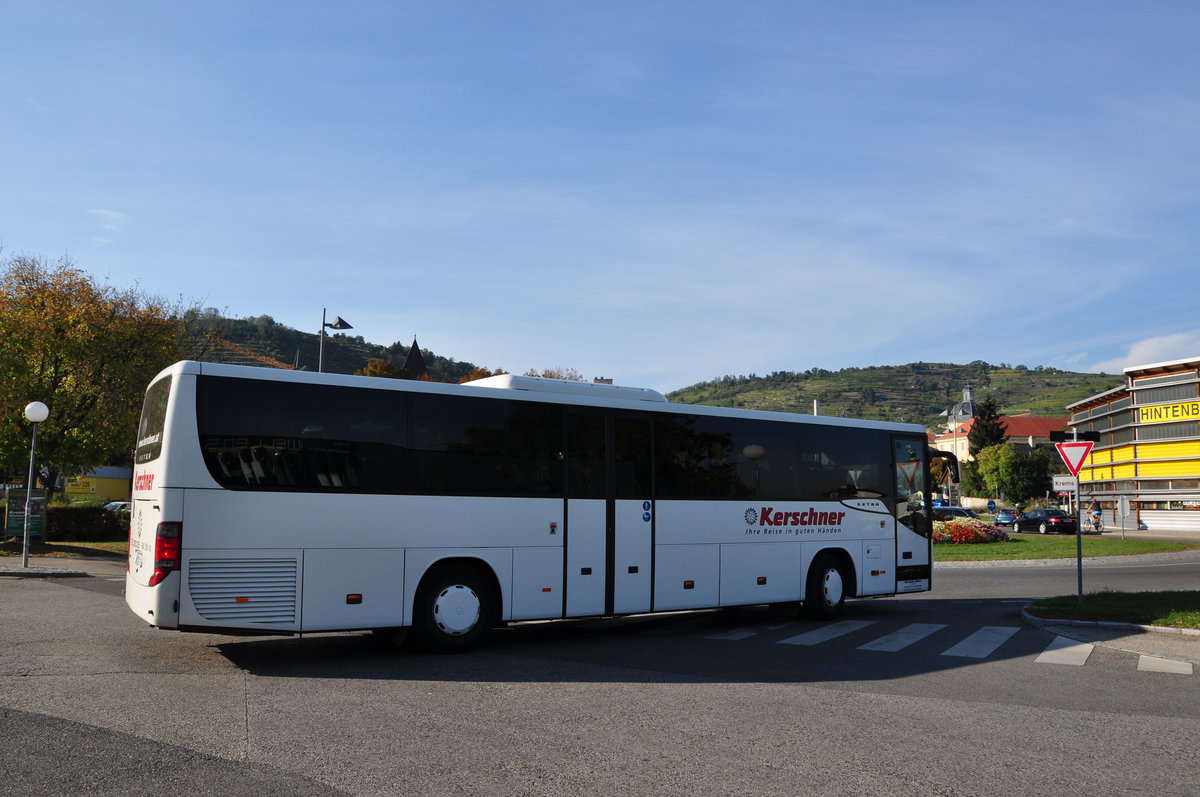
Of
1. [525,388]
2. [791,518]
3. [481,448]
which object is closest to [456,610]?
[481,448]

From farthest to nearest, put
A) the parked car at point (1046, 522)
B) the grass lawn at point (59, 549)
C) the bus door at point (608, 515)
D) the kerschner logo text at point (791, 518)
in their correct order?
the parked car at point (1046, 522)
the grass lawn at point (59, 549)
the kerschner logo text at point (791, 518)
the bus door at point (608, 515)

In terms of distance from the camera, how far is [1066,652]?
11.2 meters

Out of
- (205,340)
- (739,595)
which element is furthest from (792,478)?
(205,340)

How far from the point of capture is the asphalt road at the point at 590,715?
5598mm

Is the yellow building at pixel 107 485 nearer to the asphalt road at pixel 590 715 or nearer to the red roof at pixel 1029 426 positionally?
the asphalt road at pixel 590 715

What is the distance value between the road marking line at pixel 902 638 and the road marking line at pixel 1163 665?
8.28ft

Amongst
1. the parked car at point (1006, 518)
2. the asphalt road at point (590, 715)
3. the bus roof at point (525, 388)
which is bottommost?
the parked car at point (1006, 518)

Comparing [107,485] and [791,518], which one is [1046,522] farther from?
[107,485]

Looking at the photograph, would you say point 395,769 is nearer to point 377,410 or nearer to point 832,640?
point 377,410

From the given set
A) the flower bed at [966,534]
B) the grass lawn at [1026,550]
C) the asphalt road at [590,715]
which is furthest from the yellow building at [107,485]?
the asphalt road at [590,715]

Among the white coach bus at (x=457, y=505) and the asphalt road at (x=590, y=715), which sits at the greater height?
the white coach bus at (x=457, y=505)

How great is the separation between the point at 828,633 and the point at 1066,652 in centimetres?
293

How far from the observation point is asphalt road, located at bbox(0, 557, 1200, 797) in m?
5.60

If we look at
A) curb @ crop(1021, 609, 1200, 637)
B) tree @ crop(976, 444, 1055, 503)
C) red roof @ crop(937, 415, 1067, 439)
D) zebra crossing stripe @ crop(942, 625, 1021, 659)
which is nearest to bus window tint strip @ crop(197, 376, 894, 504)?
zebra crossing stripe @ crop(942, 625, 1021, 659)
